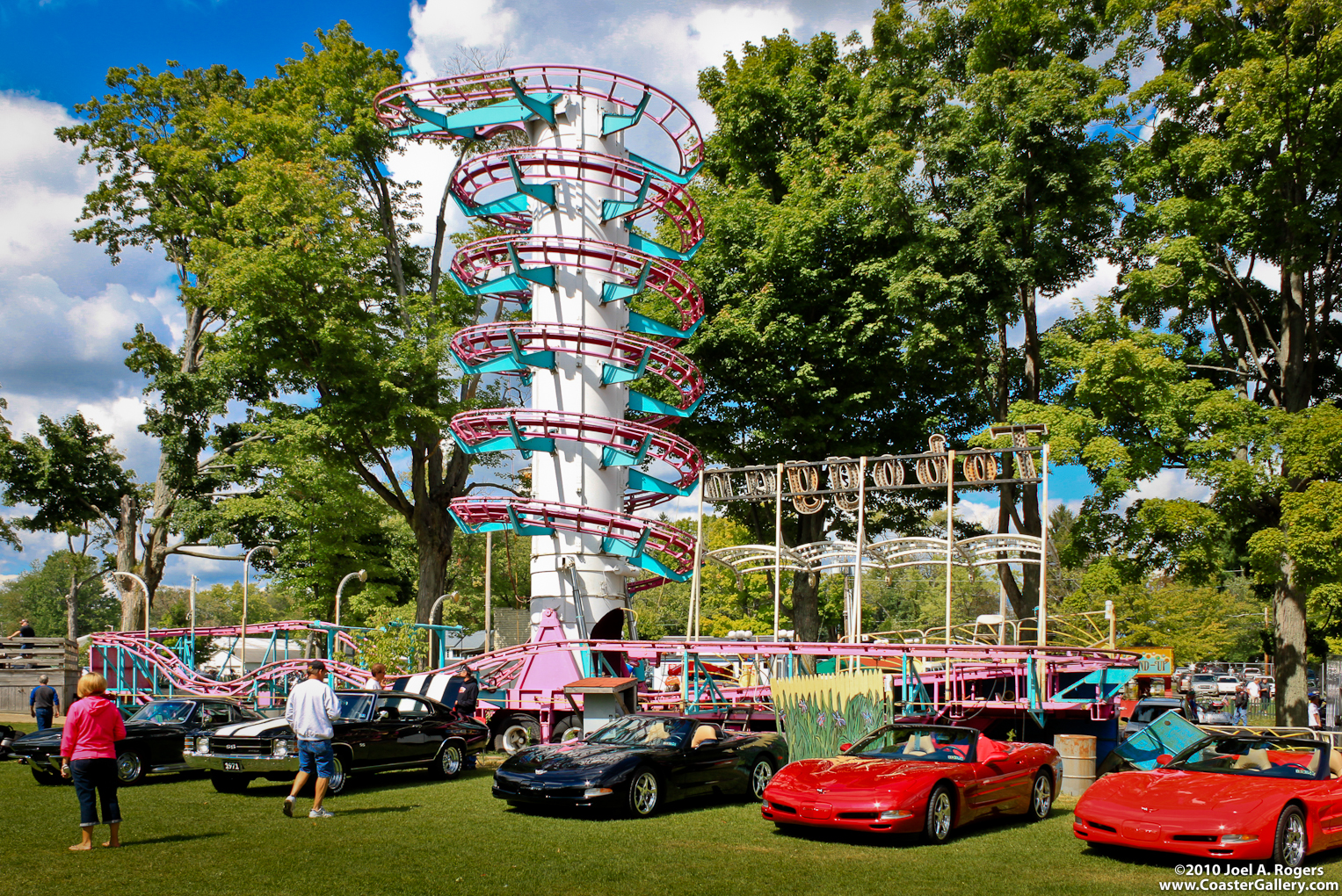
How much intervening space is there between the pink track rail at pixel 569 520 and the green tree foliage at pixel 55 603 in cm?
9295

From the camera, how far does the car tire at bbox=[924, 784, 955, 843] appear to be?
11336 millimetres

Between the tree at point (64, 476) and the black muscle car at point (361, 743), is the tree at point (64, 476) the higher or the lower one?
the higher one

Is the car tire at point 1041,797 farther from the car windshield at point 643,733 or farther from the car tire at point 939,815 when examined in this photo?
the car windshield at point 643,733

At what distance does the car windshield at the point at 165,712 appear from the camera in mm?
17766

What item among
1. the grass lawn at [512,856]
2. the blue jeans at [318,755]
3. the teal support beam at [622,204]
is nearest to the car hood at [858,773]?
the grass lawn at [512,856]

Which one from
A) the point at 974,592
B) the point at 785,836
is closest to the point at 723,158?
the point at 785,836

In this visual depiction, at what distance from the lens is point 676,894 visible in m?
8.91

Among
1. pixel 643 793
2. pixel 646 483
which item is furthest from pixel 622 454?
pixel 643 793

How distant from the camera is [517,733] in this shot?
22.0 m

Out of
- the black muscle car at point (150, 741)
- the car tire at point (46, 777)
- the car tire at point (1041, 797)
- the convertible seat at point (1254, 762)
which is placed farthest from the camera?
the car tire at point (46, 777)

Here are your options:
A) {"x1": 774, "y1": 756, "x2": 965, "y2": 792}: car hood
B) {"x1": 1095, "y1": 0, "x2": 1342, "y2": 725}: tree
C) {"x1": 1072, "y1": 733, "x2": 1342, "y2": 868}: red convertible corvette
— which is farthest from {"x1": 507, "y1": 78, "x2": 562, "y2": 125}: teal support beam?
{"x1": 1072, "y1": 733, "x2": 1342, "y2": 868}: red convertible corvette

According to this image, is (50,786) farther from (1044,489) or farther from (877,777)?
(1044,489)

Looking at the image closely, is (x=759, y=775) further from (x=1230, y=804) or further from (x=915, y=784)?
(x=1230, y=804)

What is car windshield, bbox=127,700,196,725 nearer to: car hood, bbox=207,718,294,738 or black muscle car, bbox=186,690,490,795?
black muscle car, bbox=186,690,490,795
